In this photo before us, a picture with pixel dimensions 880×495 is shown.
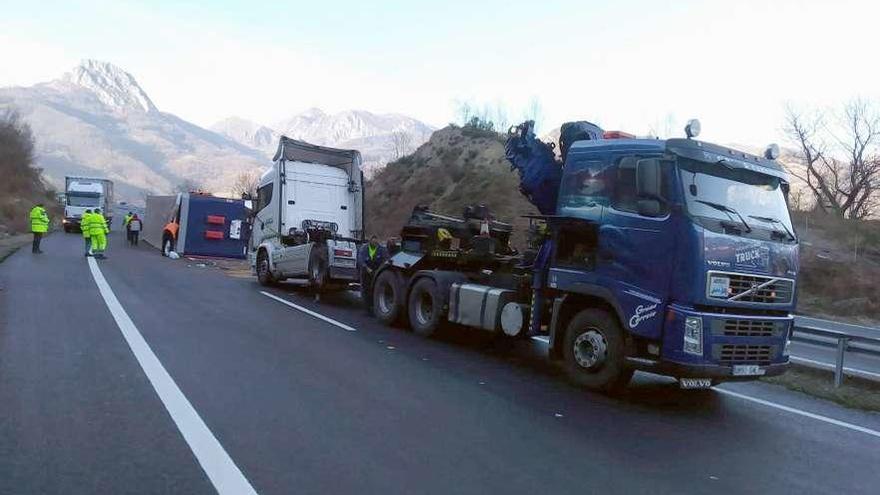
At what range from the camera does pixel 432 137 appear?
170ft

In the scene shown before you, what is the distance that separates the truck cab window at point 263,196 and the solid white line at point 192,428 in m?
9.03

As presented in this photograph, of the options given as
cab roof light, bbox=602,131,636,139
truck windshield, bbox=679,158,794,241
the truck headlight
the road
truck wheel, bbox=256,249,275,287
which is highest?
cab roof light, bbox=602,131,636,139

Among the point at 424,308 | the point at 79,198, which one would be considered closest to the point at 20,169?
the point at 79,198

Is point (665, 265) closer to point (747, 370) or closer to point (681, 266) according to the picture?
point (681, 266)

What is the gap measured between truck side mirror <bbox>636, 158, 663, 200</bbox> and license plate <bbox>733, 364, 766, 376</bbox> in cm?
188

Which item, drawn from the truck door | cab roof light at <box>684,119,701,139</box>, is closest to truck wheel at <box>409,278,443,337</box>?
the truck door

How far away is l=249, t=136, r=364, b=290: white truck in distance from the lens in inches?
667

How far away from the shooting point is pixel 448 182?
44.3 metres

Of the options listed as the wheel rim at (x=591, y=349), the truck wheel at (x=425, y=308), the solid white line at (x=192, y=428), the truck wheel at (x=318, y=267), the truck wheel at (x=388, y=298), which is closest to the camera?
the solid white line at (x=192, y=428)

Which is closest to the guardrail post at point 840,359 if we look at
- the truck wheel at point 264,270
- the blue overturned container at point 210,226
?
the truck wheel at point 264,270

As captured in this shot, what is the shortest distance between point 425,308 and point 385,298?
130cm

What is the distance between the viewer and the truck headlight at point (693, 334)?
7.07 m

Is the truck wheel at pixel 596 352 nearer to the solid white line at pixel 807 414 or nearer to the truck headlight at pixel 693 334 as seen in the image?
the truck headlight at pixel 693 334

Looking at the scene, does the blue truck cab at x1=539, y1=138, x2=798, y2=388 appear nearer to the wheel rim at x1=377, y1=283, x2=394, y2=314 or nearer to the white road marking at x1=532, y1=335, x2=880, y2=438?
the white road marking at x1=532, y1=335, x2=880, y2=438
